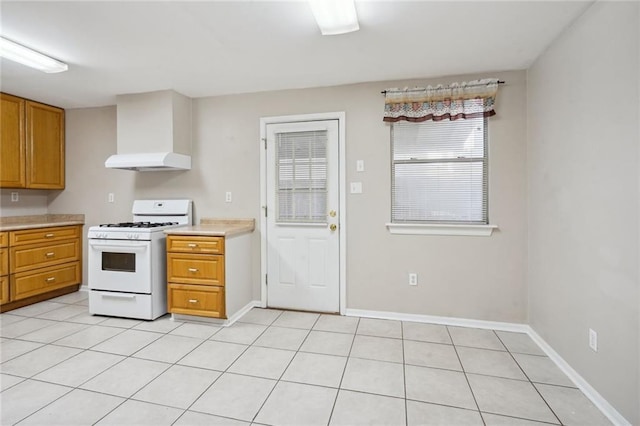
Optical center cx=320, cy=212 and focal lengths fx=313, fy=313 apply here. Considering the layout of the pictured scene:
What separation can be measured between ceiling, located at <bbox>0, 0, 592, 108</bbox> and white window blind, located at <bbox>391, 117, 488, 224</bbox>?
523mm

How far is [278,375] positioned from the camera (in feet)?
6.80

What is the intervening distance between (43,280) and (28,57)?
2439 millimetres

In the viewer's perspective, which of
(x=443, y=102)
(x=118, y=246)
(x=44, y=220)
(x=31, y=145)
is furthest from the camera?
(x=44, y=220)

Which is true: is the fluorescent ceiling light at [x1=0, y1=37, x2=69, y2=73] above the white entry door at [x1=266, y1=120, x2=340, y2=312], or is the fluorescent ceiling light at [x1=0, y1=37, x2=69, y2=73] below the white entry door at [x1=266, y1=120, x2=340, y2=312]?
above

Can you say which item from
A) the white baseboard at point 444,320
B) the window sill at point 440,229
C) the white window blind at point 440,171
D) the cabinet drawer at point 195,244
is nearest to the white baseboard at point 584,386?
the white baseboard at point 444,320

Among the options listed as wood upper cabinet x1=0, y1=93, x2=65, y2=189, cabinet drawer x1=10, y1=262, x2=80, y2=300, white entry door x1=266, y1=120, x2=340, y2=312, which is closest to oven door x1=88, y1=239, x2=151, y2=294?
cabinet drawer x1=10, y1=262, x2=80, y2=300

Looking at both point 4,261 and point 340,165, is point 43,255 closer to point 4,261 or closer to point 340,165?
point 4,261

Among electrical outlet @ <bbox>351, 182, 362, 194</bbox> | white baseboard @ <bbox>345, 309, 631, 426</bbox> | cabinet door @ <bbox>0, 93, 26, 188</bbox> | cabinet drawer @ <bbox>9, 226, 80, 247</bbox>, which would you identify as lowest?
white baseboard @ <bbox>345, 309, 631, 426</bbox>

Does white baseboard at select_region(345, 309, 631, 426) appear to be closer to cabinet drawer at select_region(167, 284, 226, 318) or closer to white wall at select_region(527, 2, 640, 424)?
white wall at select_region(527, 2, 640, 424)

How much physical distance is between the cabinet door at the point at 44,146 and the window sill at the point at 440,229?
13.6 ft

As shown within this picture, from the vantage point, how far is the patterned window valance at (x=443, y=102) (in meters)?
2.77

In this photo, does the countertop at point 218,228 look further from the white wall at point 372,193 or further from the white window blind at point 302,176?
the white window blind at point 302,176

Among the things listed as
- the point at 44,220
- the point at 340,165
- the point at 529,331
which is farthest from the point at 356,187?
the point at 44,220

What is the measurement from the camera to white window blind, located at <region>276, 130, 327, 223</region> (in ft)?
10.6
